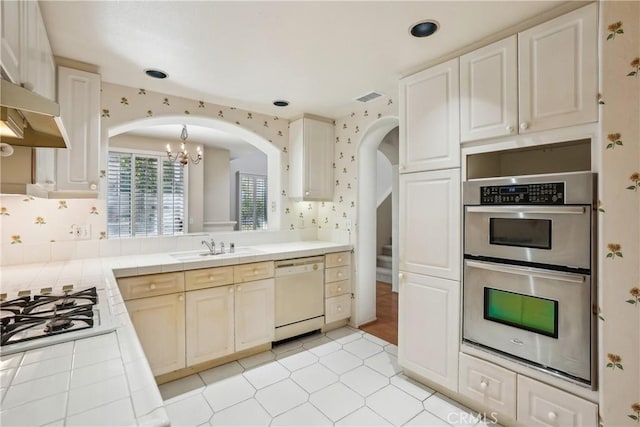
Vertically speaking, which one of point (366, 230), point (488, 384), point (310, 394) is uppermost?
point (366, 230)

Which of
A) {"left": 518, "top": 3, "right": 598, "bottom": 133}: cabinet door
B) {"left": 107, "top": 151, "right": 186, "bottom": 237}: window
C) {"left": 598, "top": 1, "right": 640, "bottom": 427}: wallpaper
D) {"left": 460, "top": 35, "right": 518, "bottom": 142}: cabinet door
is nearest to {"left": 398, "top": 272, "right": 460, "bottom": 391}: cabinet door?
{"left": 598, "top": 1, "right": 640, "bottom": 427}: wallpaper

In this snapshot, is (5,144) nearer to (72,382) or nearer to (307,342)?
(72,382)

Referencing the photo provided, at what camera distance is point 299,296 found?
296 centimetres

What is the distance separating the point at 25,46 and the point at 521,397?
2.88 metres

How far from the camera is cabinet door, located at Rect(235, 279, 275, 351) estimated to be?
259 centimetres

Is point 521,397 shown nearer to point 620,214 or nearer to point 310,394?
point 620,214

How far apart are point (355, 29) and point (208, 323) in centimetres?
230

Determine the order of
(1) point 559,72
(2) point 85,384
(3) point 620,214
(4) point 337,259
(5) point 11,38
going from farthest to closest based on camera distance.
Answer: (4) point 337,259, (1) point 559,72, (3) point 620,214, (5) point 11,38, (2) point 85,384

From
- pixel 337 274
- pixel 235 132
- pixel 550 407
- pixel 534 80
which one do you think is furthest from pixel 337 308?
pixel 534 80

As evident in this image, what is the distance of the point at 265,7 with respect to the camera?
5.23 ft

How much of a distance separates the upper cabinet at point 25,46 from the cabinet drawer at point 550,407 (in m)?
2.62

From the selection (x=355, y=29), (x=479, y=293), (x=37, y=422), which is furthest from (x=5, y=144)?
(x=479, y=293)

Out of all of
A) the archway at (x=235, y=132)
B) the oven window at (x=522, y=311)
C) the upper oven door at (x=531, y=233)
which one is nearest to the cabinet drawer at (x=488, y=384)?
the oven window at (x=522, y=311)

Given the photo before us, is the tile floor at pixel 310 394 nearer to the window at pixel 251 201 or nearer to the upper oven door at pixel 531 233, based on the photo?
the upper oven door at pixel 531 233
